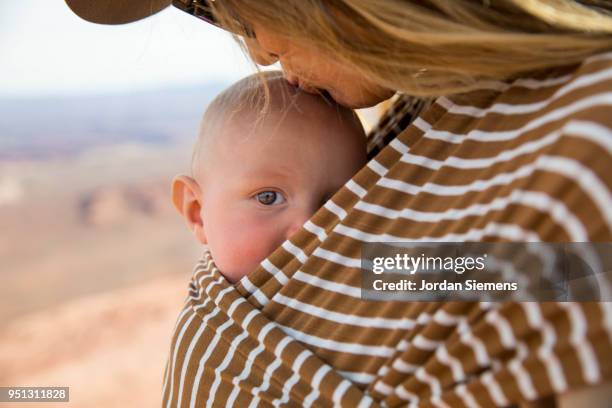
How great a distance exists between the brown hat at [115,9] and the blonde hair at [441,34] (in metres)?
0.32

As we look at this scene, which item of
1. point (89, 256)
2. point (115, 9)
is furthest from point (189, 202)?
point (89, 256)

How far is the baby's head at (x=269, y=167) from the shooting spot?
4.62 ft

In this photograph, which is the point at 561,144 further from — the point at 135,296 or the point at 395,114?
the point at 135,296

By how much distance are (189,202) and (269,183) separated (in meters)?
0.28

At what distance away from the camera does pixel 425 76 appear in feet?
3.48

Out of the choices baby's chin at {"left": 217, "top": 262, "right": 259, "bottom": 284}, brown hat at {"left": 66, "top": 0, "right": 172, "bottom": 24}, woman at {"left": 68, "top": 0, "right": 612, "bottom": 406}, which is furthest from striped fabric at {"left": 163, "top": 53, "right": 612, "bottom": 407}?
brown hat at {"left": 66, "top": 0, "right": 172, "bottom": 24}

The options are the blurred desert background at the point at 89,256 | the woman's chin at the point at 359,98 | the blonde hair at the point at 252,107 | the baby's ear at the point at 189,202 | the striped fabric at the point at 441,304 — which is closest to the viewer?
the striped fabric at the point at 441,304

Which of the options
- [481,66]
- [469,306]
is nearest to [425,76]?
[481,66]

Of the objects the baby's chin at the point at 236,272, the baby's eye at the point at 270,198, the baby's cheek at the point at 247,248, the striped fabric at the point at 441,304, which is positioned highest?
the baby's eye at the point at 270,198

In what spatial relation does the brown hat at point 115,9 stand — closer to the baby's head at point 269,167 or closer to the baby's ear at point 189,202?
the baby's head at point 269,167

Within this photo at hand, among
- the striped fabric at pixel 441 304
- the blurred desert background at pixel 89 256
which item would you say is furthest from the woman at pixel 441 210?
the blurred desert background at pixel 89 256

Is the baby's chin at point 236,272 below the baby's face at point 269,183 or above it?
below

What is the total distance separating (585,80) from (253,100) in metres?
0.79

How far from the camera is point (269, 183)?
142 cm
